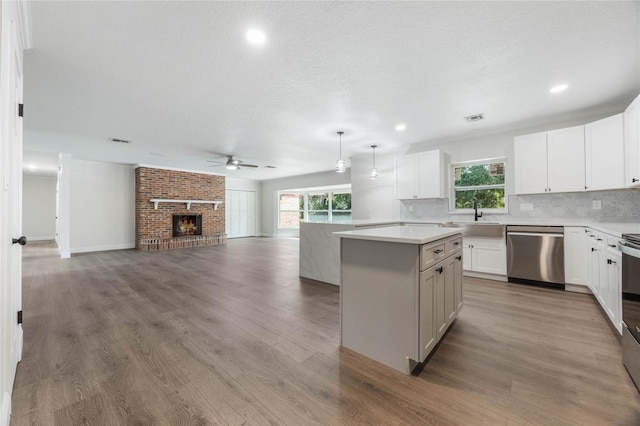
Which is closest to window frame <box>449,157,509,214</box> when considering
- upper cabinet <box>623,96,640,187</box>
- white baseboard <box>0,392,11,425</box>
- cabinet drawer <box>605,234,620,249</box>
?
upper cabinet <box>623,96,640,187</box>

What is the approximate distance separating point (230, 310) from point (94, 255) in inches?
240

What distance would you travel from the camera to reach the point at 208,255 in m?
6.80

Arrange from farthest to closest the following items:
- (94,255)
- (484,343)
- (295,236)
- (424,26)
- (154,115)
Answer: (295,236)
(94,255)
(154,115)
(484,343)
(424,26)

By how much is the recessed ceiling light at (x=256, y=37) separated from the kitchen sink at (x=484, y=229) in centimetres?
375

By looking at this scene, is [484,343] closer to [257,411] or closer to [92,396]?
[257,411]

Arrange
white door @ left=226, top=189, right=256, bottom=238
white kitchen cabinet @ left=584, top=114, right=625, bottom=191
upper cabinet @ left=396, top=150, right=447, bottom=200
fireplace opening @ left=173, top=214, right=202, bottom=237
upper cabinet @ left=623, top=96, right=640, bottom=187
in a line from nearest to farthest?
upper cabinet @ left=623, top=96, right=640, bottom=187 → white kitchen cabinet @ left=584, top=114, right=625, bottom=191 → upper cabinet @ left=396, top=150, right=447, bottom=200 → fireplace opening @ left=173, top=214, right=202, bottom=237 → white door @ left=226, top=189, right=256, bottom=238

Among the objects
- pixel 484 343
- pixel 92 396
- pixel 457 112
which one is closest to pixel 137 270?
pixel 92 396

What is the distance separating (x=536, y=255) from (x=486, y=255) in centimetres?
63

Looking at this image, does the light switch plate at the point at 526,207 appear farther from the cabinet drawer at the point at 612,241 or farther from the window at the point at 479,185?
the cabinet drawer at the point at 612,241

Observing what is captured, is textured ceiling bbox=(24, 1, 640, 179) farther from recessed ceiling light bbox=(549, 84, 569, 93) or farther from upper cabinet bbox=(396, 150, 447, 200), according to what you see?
upper cabinet bbox=(396, 150, 447, 200)

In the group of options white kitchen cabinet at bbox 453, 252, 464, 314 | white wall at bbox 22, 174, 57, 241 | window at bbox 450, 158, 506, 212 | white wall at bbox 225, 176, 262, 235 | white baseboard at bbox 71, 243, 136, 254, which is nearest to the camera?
white kitchen cabinet at bbox 453, 252, 464, 314

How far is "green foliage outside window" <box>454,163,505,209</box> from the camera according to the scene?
186 inches

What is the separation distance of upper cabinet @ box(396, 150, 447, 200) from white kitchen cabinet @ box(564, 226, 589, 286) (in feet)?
6.26

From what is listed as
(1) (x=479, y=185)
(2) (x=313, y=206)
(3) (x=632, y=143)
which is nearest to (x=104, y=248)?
(2) (x=313, y=206)
